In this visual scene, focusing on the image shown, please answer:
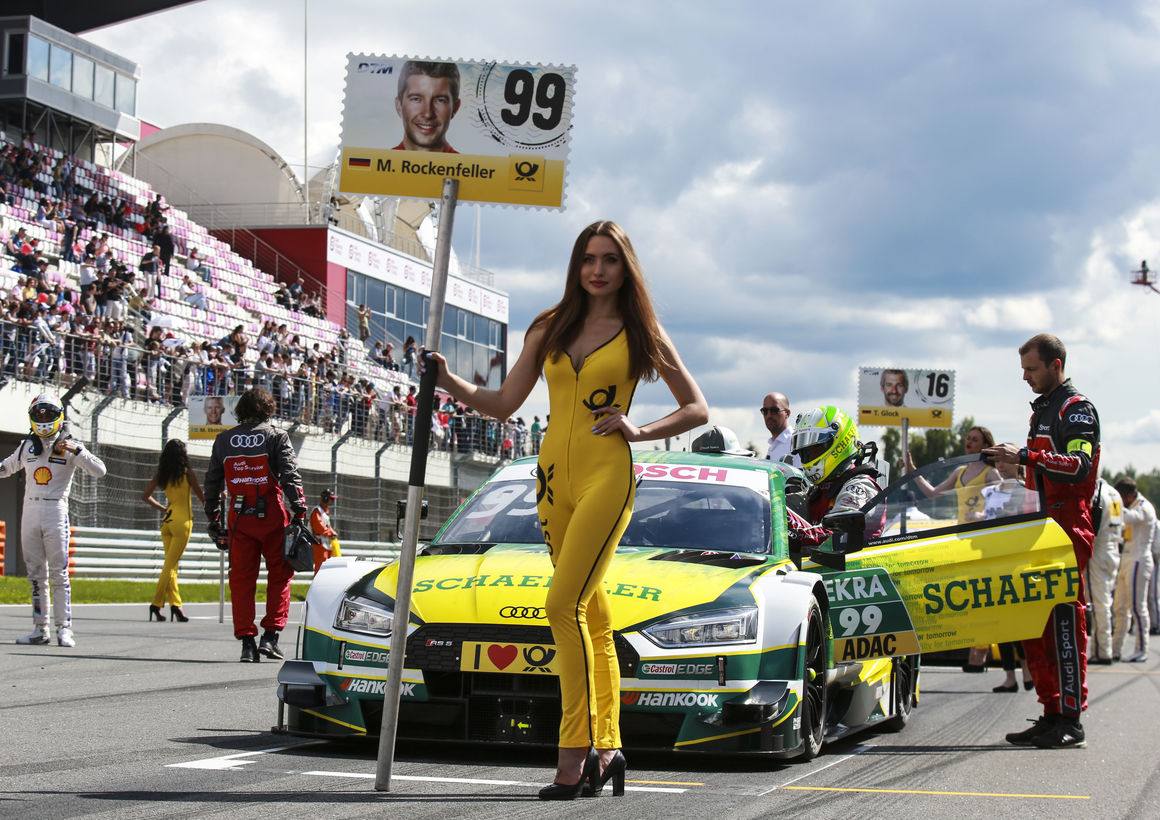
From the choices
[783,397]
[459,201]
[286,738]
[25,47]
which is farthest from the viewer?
[25,47]

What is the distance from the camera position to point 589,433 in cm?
510

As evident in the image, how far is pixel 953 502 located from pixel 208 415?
1506cm

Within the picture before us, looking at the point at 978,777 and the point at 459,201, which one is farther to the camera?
the point at 978,777

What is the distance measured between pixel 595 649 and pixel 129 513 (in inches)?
847

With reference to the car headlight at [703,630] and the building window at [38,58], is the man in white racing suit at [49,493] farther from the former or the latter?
the building window at [38,58]

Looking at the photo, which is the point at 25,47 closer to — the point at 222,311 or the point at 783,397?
the point at 222,311

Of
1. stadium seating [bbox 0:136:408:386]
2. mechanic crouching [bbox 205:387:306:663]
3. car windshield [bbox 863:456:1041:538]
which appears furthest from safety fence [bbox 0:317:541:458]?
car windshield [bbox 863:456:1041:538]

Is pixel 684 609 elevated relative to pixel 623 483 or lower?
lower

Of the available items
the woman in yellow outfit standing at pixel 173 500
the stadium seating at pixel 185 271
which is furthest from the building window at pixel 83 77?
the woman in yellow outfit standing at pixel 173 500

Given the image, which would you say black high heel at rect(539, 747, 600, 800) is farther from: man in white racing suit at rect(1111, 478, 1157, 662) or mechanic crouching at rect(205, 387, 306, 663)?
man in white racing suit at rect(1111, 478, 1157, 662)

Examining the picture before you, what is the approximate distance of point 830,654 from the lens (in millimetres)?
6816

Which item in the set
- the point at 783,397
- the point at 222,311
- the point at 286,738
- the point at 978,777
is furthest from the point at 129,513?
the point at 978,777

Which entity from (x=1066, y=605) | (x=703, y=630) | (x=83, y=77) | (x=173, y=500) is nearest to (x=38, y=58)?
(x=83, y=77)

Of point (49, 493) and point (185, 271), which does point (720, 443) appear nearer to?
point (49, 493)
